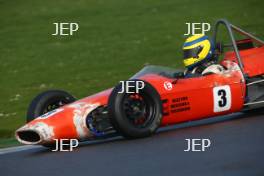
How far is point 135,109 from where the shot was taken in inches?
342

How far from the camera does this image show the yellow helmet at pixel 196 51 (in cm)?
982

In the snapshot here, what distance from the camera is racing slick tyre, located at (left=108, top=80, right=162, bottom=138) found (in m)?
8.41

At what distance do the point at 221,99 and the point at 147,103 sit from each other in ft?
3.31

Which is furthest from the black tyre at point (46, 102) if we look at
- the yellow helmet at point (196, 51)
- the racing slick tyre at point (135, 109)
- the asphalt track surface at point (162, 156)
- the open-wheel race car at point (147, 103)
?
the yellow helmet at point (196, 51)

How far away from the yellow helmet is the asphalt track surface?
2.57 ft

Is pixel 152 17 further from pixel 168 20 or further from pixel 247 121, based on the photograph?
pixel 247 121

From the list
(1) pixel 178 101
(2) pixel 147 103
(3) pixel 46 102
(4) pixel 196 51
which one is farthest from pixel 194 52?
(3) pixel 46 102

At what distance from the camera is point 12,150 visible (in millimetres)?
9258

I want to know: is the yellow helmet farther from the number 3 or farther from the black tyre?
the black tyre

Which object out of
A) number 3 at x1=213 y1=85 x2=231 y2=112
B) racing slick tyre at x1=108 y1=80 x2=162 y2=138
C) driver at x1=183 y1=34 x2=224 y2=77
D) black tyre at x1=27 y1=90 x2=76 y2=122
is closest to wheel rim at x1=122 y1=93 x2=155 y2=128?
racing slick tyre at x1=108 y1=80 x2=162 y2=138

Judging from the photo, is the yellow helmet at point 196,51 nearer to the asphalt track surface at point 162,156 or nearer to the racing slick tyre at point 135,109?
the asphalt track surface at point 162,156

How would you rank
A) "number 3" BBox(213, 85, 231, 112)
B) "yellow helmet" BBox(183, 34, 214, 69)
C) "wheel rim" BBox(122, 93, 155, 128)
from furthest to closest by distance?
"yellow helmet" BBox(183, 34, 214, 69) → "number 3" BBox(213, 85, 231, 112) → "wheel rim" BBox(122, 93, 155, 128)

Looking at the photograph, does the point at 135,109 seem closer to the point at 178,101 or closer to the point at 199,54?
the point at 178,101

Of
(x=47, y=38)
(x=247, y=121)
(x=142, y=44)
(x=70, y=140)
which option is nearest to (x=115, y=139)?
(x=70, y=140)
